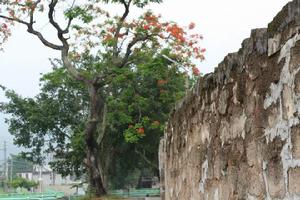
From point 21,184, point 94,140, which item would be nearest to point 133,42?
point 94,140

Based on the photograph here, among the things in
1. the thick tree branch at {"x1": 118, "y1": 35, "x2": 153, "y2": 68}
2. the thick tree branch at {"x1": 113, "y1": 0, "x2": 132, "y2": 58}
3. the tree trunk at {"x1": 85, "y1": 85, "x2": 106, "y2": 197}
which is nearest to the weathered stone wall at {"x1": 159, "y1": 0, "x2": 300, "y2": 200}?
the thick tree branch at {"x1": 113, "y1": 0, "x2": 132, "y2": 58}

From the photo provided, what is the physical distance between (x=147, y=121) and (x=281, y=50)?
17.9 meters

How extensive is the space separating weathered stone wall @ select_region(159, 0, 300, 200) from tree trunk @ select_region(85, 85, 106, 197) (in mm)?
10969

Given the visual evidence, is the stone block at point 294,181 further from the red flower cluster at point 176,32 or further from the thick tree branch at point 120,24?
the red flower cluster at point 176,32

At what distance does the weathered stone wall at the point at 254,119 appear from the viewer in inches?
82.7

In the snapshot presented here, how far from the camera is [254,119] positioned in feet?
8.27

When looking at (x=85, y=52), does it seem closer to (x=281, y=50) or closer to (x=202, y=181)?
(x=202, y=181)

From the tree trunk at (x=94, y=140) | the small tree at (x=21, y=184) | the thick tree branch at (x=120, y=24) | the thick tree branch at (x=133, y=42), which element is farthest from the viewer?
the small tree at (x=21, y=184)

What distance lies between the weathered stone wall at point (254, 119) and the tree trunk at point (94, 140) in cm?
1097

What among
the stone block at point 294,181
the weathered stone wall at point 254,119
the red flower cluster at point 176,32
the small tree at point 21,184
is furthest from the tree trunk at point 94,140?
the small tree at point 21,184

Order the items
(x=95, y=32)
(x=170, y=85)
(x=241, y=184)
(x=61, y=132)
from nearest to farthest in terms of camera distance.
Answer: (x=241, y=184)
(x=95, y=32)
(x=170, y=85)
(x=61, y=132)

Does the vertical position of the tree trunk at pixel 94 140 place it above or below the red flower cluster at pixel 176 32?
below

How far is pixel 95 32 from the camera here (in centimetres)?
1683

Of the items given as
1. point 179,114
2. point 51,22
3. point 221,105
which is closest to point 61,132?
point 51,22
